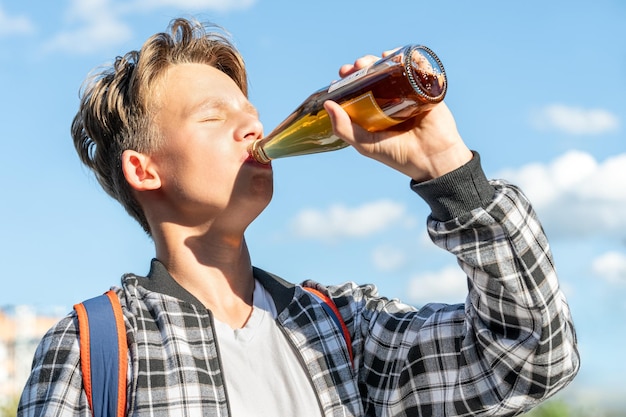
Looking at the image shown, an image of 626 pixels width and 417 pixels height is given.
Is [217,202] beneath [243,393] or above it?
above

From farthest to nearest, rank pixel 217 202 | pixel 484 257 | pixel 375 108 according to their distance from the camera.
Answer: pixel 217 202
pixel 375 108
pixel 484 257

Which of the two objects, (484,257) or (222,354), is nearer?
(484,257)

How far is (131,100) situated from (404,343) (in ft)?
4.01

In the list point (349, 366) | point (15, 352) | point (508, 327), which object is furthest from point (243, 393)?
point (15, 352)

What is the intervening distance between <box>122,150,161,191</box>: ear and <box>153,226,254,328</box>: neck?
0.15 meters

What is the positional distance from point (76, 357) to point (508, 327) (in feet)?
3.69

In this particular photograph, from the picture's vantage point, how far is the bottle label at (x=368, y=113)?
85.9 inches

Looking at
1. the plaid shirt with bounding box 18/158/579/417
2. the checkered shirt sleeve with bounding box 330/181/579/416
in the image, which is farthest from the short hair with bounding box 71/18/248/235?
the checkered shirt sleeve with bounding box 330/181/579/416

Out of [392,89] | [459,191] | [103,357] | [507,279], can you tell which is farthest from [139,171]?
[507,279]

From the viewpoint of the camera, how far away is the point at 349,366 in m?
2.43

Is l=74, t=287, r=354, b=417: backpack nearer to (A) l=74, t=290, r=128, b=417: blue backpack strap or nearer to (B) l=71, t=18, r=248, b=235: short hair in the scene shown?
(A) l=74, t=290, r=128, b=417: blue backpack strap

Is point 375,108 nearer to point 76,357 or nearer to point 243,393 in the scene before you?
point 243,393

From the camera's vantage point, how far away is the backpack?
7.05 ft

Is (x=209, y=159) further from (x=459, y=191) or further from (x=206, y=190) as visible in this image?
(x=459, y=191)
